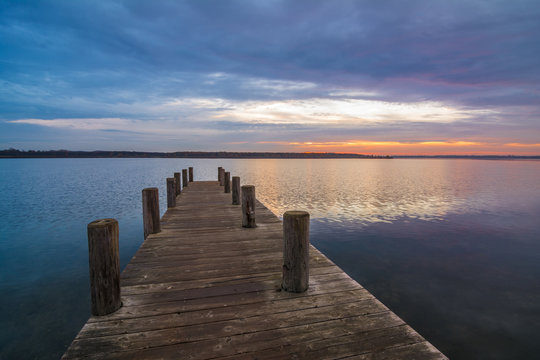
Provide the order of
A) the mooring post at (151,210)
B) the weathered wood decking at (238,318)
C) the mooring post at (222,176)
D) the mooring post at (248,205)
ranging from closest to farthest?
the weathered wood decking at (238,318) < the mooring post at (151,210) < the mooring post at (248,205) < the mooring post at (222,176)

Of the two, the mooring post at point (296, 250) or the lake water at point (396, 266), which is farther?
the lake water at point (396, 266)

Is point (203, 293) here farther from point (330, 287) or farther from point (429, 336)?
point (429, 336)

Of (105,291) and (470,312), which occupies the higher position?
(105,291)

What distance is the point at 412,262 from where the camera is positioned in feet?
32.6

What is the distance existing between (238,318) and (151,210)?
4.67 meters

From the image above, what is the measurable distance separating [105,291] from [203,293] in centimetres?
130

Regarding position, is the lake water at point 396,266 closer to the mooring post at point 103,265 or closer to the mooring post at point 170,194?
the mooring post at point 170,194

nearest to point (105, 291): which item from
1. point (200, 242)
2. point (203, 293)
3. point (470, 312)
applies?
point (203, 293)

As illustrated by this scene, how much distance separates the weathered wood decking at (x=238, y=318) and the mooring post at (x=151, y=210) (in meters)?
1.66

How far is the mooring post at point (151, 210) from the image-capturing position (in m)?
6.80

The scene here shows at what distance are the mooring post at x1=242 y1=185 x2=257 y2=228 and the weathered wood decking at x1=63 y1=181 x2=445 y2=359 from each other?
86.7 inches

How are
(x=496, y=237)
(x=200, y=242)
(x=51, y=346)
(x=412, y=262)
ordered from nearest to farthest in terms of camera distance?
(x=51, y=346)
(x=200, y=242)
(x=412, y=262)
(x=496, y=237)

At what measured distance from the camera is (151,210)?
693 centimetres

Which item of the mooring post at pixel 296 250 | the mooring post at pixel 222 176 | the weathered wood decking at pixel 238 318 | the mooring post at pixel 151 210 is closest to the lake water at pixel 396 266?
the mooring post at pixel 151 210
